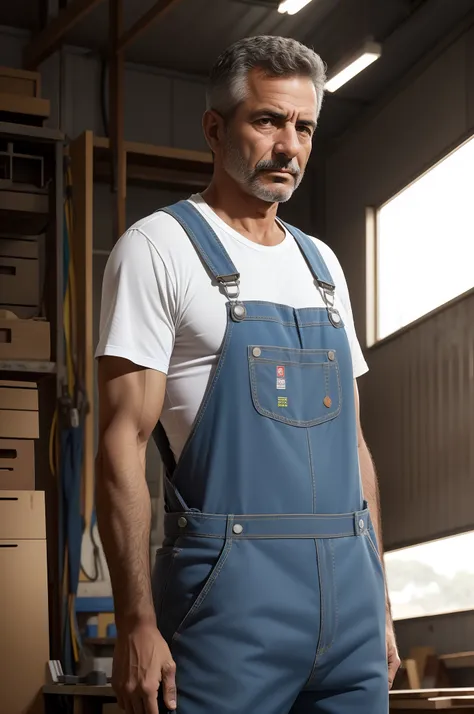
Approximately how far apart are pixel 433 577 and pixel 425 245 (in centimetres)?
190

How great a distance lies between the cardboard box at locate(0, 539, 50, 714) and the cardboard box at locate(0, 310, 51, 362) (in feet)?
2.59

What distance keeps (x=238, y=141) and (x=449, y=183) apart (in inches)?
177

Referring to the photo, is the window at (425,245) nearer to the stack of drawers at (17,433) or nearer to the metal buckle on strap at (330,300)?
the stack of drawers at (17,433)

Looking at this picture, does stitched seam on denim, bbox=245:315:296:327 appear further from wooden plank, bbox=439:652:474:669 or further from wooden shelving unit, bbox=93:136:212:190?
wooden shelving unit, bbox=93:136:212:190

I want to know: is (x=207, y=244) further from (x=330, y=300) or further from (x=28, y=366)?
(x=28, y=366)

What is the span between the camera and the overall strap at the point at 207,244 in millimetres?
1667

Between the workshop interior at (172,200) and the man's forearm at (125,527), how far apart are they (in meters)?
2.42

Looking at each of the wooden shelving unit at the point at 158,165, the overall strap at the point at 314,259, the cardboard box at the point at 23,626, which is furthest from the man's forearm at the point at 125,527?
the wooden shelving unit at the point at 158,165

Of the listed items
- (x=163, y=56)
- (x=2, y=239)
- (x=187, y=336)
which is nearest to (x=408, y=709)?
(x=2, y=239)

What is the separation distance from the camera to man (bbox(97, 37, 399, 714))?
59.9 inches

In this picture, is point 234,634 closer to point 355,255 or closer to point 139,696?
point 139,696

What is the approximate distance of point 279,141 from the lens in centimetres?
176

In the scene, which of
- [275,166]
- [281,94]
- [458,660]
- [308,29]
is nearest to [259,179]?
[275,166]

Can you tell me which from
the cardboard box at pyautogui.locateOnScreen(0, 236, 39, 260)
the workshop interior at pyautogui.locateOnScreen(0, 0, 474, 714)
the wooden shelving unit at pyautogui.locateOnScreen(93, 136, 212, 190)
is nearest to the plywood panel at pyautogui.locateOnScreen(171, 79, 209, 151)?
the workshop interior at pyautogui.locateOnScreen(0, 0, 474, 714)
